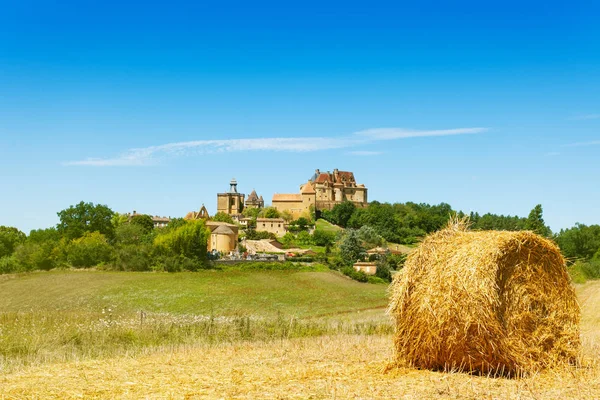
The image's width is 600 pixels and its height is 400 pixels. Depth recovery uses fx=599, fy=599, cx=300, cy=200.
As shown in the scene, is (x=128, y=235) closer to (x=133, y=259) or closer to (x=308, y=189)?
(x=133, y=259)

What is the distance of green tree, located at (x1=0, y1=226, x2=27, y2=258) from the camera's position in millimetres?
86438

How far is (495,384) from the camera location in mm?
9156

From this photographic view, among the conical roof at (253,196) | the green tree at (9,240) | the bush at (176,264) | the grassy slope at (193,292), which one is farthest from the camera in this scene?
the conical roof at (253,196)

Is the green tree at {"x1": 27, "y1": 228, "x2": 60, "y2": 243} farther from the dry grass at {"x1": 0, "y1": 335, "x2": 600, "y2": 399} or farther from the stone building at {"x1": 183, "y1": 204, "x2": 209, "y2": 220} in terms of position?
the dry grass at {"x1": 0, "y1": 335, "x2": 600, "y2": 399}

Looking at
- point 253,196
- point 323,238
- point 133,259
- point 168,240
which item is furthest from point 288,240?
point 253,196

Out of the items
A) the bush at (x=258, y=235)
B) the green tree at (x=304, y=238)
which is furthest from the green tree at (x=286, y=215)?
the bush at (x=258, y=235)

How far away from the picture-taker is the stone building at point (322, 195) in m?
151

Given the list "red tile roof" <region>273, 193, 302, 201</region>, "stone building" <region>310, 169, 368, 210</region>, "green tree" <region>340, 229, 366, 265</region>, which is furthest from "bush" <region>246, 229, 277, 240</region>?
"green tree" <region>340, 229, 366, 265</region>

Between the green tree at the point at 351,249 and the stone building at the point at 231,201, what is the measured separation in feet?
258

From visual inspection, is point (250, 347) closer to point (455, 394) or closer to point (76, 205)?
point (455, 394)

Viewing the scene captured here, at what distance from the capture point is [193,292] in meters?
45.3

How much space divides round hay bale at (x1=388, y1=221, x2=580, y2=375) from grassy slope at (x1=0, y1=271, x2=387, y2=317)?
23.5 m

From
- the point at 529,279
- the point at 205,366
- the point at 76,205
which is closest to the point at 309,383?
the point at 205,366

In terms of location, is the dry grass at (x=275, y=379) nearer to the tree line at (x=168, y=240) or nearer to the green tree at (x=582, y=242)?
the tree line at (x=168, y=240)
